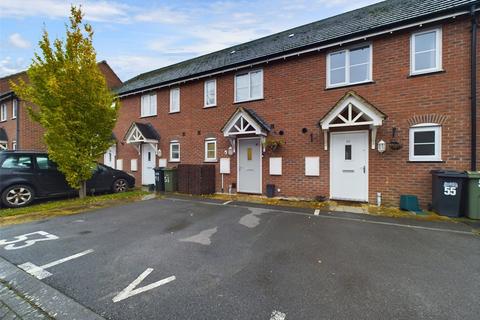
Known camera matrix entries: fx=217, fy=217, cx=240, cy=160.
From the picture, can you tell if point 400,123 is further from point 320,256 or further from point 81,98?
point 81,98

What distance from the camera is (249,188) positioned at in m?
9.76

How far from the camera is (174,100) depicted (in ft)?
40.3

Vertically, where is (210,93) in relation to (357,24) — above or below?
below

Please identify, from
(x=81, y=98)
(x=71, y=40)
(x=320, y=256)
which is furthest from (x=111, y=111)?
(x=320, y=256)

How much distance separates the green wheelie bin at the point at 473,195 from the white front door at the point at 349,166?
2.44 m

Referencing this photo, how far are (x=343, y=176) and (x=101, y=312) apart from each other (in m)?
7.68

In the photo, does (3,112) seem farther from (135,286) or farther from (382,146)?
(382,146)

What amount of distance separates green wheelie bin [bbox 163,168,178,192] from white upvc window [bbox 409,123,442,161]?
30.7 feet

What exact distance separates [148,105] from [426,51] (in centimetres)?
1322

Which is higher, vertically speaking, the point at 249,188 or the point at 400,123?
the point at 400,123

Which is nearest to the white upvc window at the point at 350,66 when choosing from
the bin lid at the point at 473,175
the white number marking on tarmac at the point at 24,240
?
the bin lid at the point at 473,175

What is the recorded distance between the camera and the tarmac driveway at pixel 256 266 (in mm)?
2449

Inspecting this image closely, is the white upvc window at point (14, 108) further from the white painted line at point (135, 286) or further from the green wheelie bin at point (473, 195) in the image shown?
the green wheelie bin at point (473, 195)

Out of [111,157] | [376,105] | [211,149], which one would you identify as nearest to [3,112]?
[111,157]
